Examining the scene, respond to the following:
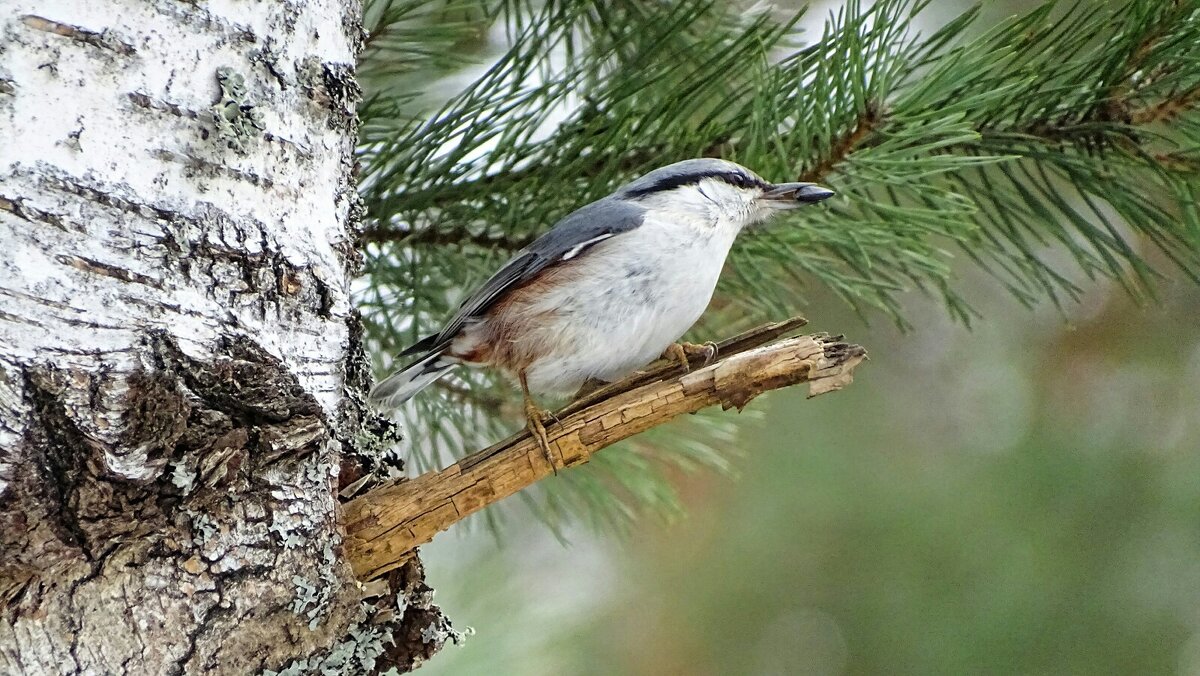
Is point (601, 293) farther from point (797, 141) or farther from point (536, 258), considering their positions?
point (797, 141)

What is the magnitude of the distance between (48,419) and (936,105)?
87 cm

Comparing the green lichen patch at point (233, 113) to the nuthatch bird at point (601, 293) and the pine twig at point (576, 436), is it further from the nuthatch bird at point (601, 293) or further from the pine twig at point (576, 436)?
the nuthatch bird at point (601, 293)

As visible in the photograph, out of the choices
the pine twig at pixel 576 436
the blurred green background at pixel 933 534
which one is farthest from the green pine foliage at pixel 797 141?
the blurred green background at pixel 933 534

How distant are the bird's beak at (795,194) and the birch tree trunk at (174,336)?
52 cm

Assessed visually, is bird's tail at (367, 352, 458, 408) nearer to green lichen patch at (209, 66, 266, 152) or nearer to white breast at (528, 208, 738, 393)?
white breast at (528, 208, 738, 393)

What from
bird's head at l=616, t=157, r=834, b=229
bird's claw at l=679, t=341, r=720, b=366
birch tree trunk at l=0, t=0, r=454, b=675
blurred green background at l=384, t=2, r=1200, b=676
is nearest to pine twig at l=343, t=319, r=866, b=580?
birch tree trunk at l=0, t=0, r=454, b=675

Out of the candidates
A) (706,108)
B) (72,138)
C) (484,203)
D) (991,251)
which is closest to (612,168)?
(484,203)

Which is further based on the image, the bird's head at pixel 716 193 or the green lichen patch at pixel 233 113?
the bird's head at pixel 716 193

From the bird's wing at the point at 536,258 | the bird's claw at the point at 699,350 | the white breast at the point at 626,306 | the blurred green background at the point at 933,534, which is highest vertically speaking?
the bird's wing at the point at 536,258

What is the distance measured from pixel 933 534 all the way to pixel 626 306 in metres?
1.08

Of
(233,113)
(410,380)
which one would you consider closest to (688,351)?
(410,380)

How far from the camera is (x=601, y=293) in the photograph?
1297 mm

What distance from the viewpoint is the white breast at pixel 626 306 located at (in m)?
1.27

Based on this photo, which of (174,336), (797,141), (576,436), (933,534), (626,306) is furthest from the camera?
(933,534)
